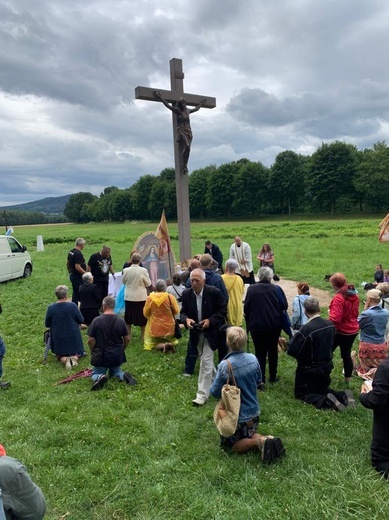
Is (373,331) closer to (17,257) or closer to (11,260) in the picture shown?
(11,260)

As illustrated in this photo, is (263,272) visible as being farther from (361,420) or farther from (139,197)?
(139,197)

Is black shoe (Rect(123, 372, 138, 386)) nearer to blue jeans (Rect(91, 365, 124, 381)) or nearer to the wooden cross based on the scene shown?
blue jeans (Rect(91, 365, 124, 381))

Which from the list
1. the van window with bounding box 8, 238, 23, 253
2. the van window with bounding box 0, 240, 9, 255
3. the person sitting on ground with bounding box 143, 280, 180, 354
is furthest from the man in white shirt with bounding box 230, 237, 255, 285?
the van window with bounding box 8, 238, 23, 253

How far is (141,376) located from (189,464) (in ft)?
9.30

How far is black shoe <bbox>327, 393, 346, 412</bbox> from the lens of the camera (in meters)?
5.79

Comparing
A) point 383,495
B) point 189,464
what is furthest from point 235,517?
point 383,495

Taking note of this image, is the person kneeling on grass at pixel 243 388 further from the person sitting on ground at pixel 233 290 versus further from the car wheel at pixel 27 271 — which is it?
the car wheel at pixel 27 271

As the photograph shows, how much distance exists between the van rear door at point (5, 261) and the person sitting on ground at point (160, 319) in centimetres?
1016

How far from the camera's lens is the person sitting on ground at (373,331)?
6.19 m

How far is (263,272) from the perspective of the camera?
22.0 feet

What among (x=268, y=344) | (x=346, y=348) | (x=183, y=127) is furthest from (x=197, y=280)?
(x=183, y=127)

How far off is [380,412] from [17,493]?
329 centimetres

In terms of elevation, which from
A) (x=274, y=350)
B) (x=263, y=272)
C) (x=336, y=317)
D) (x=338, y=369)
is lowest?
(x=338, y=369)

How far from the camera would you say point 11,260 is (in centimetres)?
A: 1698
